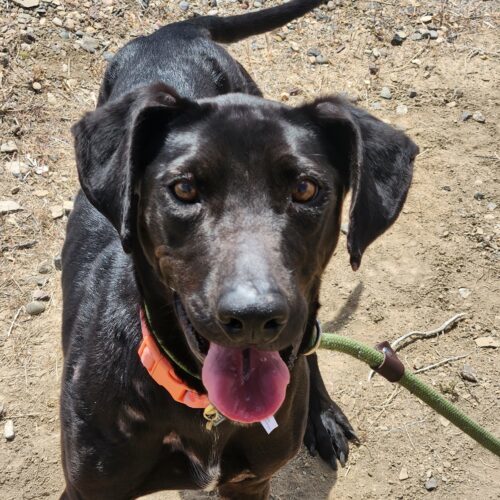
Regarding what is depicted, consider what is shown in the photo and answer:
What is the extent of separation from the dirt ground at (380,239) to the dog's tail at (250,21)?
117cm

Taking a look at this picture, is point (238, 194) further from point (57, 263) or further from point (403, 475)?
point (57, 263)

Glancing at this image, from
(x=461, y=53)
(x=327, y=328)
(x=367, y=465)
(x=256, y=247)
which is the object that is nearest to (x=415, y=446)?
(x=367, y=465)

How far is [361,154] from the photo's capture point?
8.38 ft

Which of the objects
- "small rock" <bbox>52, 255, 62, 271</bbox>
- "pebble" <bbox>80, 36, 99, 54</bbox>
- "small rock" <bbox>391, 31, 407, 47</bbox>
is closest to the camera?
"small rock" <bbox>52, 255, 62, 271</bbox>

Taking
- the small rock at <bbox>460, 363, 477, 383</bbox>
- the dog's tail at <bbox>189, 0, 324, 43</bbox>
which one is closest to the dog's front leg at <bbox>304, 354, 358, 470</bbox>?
the small rock at <bbox>460, 363, 477, 383</bbox>

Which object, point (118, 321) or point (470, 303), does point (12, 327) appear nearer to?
point (118, 321)

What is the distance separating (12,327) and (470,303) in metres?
2.69

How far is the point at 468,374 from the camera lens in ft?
14.4

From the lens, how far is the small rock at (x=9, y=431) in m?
3.97

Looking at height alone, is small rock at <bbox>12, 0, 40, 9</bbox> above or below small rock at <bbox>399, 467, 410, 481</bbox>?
above

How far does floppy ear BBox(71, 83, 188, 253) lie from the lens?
249 centimetres

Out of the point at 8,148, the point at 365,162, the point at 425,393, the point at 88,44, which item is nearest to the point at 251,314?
the point at 365,162

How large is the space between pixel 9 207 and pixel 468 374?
2.94 meters

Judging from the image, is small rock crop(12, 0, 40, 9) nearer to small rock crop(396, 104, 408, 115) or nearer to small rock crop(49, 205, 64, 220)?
small rock crop(49, 205, 64, 220)
